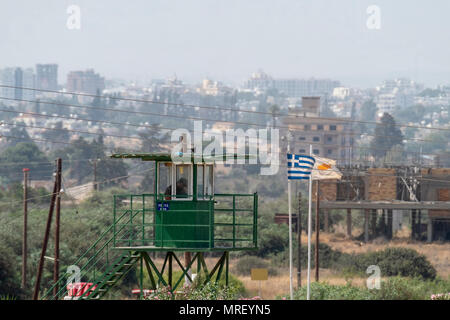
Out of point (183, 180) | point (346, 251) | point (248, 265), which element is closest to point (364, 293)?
point (183, 180)

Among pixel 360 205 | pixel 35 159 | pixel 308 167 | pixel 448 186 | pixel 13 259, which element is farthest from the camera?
pixel 35 159

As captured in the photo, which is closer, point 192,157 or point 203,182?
point 192,157

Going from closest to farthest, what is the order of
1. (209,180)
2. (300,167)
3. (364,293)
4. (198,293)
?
1. (198,293)
2. (209,180)
3. (300,167)
4. (364,293)

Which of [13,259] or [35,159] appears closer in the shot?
[13,259]

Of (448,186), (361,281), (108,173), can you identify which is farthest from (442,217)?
(108,173)

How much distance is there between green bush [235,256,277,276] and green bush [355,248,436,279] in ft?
22.1

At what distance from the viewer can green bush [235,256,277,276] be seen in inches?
2761

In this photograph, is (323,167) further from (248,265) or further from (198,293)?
(248,265)

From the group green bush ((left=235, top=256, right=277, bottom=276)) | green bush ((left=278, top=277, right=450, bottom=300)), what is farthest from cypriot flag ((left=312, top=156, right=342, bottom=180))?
green bush ((left=235, top=256, right=277, bottom=276))

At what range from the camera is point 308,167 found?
35094 mm

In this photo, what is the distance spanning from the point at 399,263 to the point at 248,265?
11116 mm

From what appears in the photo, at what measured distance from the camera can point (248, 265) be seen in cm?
7112
